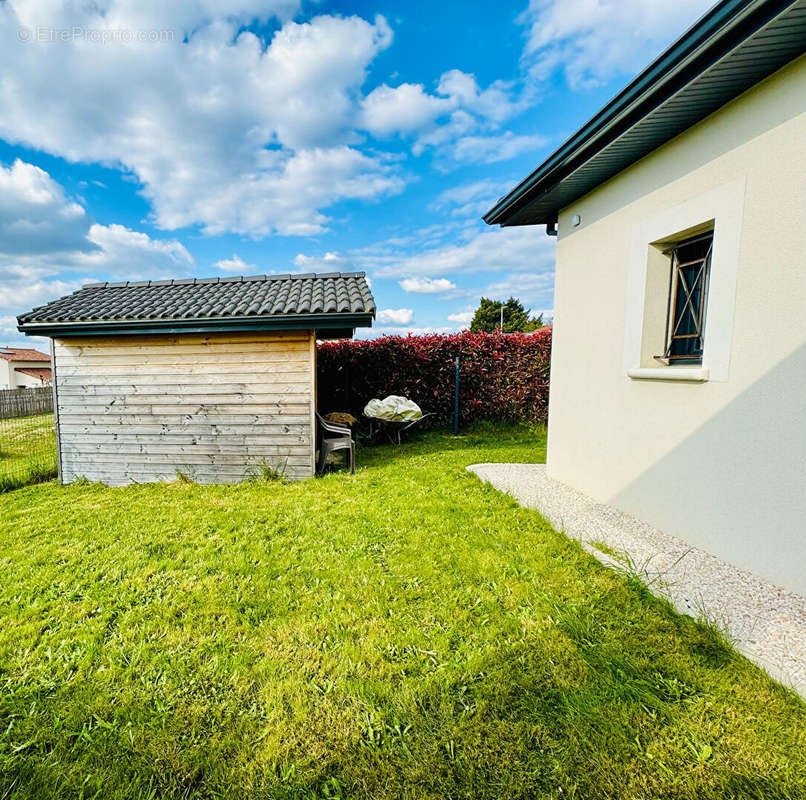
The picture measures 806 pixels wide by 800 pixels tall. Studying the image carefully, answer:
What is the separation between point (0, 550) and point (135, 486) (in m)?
2.06

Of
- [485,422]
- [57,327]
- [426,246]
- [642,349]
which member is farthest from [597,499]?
[426,246]

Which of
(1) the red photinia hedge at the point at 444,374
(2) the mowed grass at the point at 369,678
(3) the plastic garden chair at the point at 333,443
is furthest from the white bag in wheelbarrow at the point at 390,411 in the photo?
(2) the mowed grass at the point at 369,678

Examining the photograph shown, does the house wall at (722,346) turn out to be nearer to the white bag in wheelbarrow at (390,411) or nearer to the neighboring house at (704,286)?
the neighboring house at (704,286)

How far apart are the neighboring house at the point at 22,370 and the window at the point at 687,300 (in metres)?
42.5

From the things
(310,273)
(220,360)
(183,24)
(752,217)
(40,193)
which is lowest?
(220,360)

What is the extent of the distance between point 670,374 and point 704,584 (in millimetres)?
1611

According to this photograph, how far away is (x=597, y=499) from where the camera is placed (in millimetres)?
Result: 4324

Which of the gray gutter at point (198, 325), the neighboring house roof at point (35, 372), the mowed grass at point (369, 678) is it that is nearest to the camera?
the mowed grass at point (369, 678)

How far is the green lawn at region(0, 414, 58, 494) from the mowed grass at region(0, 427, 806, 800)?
3.31 meters

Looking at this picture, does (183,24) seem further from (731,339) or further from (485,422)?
(485,422)

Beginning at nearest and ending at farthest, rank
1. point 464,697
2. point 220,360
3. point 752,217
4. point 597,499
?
1. point 464,697
2. point 752,217
3. point 597,499
4. point 220,360

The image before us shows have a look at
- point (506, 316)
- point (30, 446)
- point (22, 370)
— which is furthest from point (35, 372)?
point (506, 316)

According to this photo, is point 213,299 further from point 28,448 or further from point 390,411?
point 28,448

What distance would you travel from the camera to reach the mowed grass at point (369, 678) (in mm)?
1430
